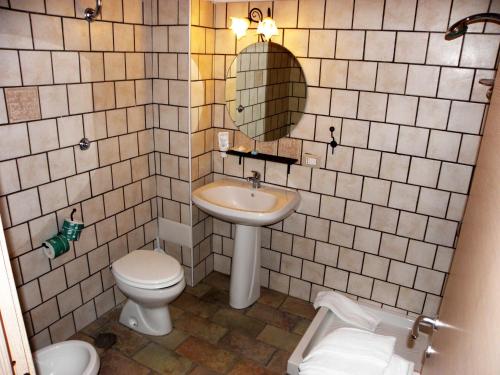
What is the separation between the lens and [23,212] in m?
2.15

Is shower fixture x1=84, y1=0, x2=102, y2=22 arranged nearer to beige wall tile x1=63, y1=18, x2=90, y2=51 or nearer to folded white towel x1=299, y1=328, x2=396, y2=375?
beige wall tile x1=63, y1=18, x2=90, y2=51

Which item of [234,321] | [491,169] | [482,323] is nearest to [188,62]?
[234,321]

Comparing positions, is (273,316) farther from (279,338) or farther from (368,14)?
(368,14)

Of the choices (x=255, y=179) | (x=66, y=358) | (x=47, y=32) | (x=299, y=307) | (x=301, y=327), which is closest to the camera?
(x=47, y=32)

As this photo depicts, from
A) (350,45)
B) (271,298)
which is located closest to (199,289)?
(271,298)

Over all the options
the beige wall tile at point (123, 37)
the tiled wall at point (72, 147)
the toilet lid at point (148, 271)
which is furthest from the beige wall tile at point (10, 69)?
the toilet lid at point (148, 271)

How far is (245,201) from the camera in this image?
2926 mm

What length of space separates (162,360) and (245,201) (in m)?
1.18

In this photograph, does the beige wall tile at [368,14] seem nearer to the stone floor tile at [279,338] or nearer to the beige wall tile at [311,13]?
the beige wall tile at [311,13]

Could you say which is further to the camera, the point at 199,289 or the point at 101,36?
the point at 199,289

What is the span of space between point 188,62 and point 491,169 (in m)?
2.16

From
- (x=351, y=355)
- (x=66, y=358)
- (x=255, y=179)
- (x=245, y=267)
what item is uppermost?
(x=255, y=179)

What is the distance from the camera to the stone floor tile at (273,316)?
280cm

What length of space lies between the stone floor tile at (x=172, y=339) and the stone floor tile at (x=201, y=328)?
0.04 metres
